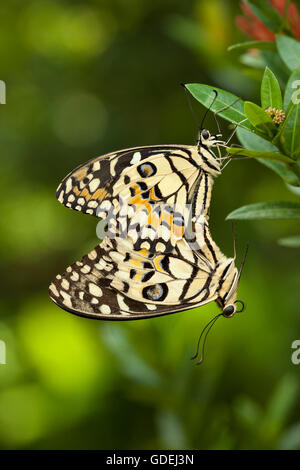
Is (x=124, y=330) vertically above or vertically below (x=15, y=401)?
above

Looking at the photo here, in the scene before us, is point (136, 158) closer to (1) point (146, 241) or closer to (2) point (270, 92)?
(1) point (146, 241)

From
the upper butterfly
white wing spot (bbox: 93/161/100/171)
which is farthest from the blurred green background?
white wing spot (bbox: 93/161/100/171)

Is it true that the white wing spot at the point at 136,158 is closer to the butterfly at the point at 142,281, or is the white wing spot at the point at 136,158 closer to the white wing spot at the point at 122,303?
the butterfly at the point at 142,281

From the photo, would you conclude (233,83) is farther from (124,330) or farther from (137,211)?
(124,330)

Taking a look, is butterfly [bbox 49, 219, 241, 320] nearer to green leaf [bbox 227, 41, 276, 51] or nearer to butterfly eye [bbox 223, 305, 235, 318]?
butterfly eye [bbox 223, 305, 235, 318]

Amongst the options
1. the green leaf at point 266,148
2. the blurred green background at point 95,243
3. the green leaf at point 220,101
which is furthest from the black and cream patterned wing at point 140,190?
the blurred green background at point 95,243

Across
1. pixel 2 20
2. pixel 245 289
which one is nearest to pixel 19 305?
pixel 245 289

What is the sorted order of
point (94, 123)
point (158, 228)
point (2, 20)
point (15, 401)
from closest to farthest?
point (158, 228) → point (15, 401) → point (2, 20) → point (94, 123)
